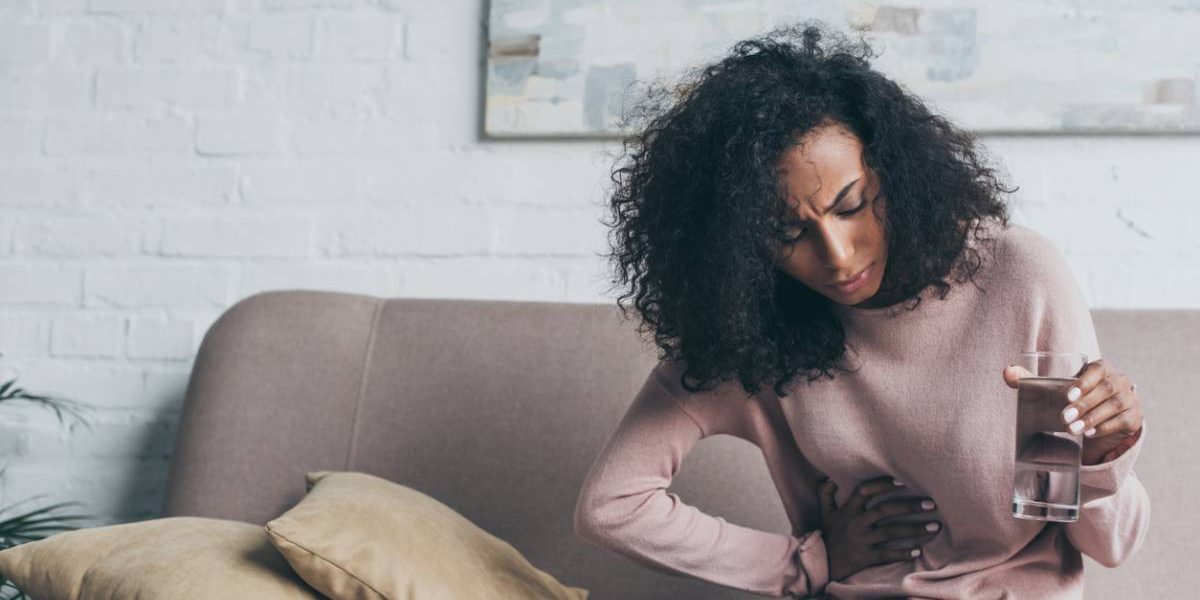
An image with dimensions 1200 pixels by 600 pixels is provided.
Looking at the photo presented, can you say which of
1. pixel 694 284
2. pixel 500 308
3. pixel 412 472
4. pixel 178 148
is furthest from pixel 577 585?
pixel 178 148

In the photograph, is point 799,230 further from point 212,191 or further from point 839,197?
point 212,191

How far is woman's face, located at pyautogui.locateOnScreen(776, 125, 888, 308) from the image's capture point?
1.26 metres

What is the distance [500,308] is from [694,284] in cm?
69

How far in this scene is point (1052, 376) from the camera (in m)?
1.11

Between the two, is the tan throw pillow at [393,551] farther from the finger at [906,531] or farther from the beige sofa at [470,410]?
the finger at [906,531]

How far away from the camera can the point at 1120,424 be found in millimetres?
Answer: 1115

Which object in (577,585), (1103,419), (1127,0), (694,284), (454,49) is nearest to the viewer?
(1103,419)

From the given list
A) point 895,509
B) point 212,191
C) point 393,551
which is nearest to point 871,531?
point 895,509

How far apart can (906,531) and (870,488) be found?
7 centimetres

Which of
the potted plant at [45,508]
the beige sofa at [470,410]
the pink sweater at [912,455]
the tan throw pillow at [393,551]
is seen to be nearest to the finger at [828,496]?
the pink sweater at [912,455]

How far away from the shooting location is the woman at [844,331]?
127 cm

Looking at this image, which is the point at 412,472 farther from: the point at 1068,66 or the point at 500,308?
the point at 1068,66

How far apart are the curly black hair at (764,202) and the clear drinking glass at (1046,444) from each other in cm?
24

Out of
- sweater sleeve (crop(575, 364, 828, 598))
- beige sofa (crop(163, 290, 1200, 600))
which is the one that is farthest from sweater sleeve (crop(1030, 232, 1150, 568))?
beige sofa (crop(163, 290, 1200, 600))
